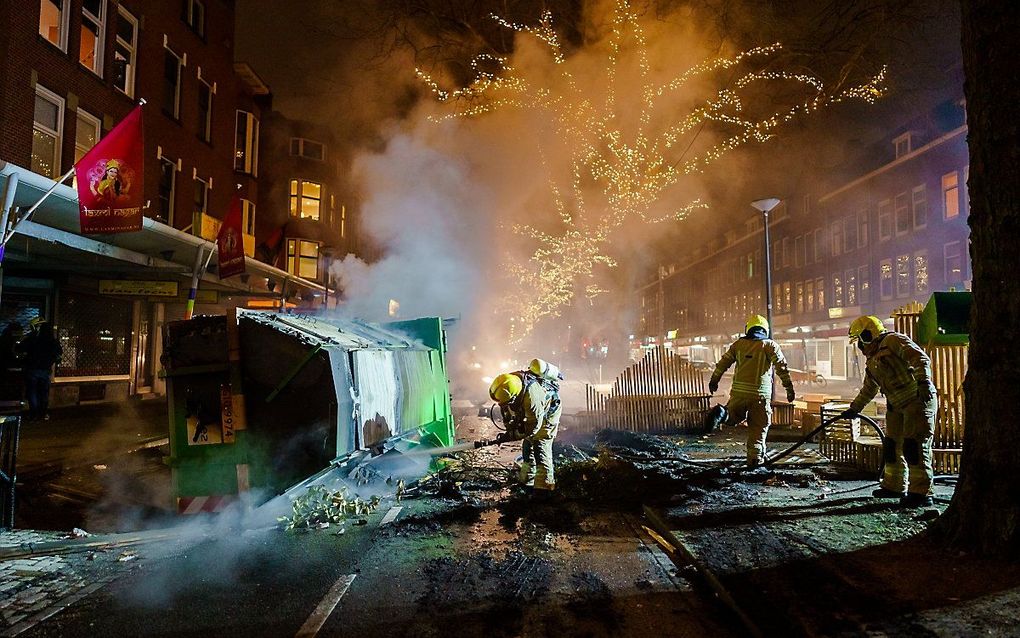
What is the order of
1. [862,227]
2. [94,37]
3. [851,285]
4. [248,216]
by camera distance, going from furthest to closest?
[851,285]
[862,227]
[248,216]
[94,37]

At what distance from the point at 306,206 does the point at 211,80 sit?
6.81 m

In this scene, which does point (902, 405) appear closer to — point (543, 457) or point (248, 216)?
point (543, 457)

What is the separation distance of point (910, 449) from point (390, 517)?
16.0ft

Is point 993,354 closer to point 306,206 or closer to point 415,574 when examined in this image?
point 415,574

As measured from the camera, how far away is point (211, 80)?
17922 mm

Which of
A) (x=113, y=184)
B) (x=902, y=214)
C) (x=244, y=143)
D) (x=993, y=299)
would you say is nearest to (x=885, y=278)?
(x=902, y=214)

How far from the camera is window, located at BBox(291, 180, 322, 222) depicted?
2392 cm

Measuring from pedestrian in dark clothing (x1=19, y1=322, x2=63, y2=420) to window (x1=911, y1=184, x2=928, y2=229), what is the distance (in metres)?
30.3

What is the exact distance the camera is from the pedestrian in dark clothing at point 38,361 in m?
9.62

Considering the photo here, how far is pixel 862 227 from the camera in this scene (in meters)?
29.8

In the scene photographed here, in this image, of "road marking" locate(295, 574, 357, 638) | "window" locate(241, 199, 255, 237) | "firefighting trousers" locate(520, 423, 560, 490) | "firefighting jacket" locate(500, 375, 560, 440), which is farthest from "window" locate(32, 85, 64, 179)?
"road marking" locate(295, 574, 357, 638)

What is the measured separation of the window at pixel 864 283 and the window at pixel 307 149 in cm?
2686

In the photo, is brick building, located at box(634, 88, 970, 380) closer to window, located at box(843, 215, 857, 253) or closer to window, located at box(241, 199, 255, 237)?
window, located at box(843, 215, 857, 253)

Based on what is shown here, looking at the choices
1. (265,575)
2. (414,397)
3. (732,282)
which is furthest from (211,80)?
(732,282)
